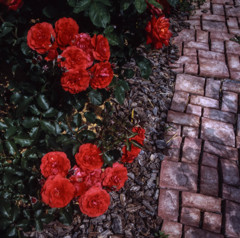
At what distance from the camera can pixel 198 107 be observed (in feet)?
8.07

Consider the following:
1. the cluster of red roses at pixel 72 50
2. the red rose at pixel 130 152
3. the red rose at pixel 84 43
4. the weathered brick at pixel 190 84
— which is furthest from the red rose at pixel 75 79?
the weathered brick at pixel 190 84

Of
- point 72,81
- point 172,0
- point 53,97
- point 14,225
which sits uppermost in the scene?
point 172,0

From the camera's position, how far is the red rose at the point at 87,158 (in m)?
1.40

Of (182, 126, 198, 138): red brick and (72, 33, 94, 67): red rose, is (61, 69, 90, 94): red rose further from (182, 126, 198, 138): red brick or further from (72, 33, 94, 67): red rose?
(182, 126, 198, 138): red brick

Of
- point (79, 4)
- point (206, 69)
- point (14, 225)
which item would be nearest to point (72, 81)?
point (79, 4)

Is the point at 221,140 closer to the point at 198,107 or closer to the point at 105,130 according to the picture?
the point at 198,107

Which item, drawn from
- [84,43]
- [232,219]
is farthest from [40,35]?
[232,219]

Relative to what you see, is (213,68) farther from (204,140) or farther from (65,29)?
(65,29)

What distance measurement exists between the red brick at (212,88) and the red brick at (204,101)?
0.05 meters

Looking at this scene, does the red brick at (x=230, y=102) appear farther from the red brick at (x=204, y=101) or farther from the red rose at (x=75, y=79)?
the red rose at (x=75, y=79)

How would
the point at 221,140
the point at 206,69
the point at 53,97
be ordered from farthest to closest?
the point at 206,69 < the point at 221,140 < the point at 53,97

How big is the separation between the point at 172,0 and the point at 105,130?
42.8 inches

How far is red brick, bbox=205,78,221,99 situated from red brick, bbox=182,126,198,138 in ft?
1.56

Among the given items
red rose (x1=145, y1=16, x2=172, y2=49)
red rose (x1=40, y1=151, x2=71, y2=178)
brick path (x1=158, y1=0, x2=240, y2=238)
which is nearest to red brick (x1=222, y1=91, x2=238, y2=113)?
brick path (x1=158, y1=0, x2=240, y2=238)
